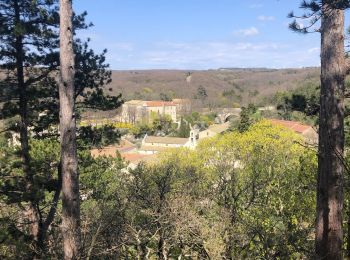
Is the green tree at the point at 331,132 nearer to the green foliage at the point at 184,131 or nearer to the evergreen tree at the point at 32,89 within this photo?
the evergreen tree at the point at 32,89

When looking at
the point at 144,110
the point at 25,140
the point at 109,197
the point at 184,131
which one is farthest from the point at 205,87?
the point at 25,140

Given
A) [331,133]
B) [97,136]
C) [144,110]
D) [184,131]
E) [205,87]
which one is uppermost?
[205,87]

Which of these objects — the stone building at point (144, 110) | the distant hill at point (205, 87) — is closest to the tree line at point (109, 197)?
the stone building at point (144, 110)

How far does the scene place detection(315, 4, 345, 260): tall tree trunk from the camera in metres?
4.85

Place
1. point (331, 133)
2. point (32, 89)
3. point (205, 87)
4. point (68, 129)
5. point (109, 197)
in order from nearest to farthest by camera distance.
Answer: point (331, 133), point (68, 129), point (32, 89), point (109, 197), point (205, 87)

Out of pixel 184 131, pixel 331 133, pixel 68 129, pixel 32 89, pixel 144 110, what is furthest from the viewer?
pixel 144 110

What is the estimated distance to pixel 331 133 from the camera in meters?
4.91

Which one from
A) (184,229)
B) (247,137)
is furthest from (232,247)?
(247,137)

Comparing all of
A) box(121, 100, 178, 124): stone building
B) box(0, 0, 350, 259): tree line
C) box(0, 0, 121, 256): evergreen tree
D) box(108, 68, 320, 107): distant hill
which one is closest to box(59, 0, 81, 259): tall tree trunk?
box(0, 0, 350, 259): tree line

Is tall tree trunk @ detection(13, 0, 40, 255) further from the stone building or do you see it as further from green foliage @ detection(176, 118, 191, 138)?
the stone building

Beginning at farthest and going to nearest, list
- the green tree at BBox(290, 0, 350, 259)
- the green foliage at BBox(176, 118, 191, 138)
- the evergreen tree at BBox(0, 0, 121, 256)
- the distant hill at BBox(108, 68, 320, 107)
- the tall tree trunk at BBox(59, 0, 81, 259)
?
the distant hill at BBox(108, 68, 320, 107)
the green foliage at BBox(176, 118, 191, 138)
the evergreen tree at BBox(0, 0, 121, 256)
the tall tree trunk at BBox(59, 0, 81, 259)
the green tree at BBox(290, 0, 350, 259)

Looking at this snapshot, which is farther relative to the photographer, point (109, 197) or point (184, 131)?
point (184, 131)

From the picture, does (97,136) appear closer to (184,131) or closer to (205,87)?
(184,131)

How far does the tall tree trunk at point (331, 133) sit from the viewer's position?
191 inches
